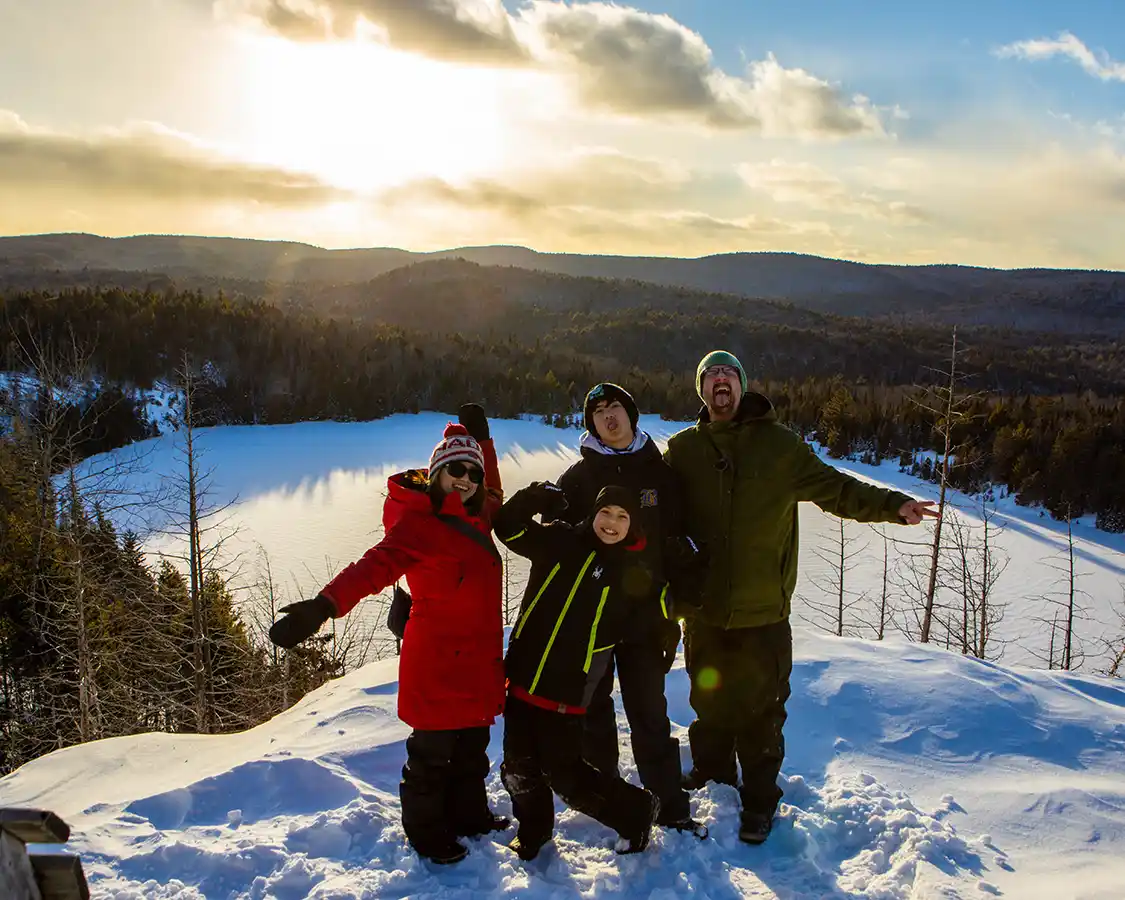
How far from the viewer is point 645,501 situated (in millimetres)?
2875

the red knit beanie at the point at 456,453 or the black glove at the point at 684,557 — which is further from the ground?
the red knit beanie at the point at 456,453

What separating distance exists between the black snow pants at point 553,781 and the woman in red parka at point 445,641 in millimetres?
139

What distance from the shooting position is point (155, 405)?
1118 inches

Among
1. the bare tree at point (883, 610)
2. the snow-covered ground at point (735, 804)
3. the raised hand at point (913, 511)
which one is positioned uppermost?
the raised hand at point (913, 511)

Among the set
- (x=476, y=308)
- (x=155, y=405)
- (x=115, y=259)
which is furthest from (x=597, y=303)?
(x=115, y=259)

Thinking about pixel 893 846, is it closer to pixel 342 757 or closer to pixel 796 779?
pixel 796 779

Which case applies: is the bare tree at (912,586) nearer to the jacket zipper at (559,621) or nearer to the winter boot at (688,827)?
the winter boot at (688,827)

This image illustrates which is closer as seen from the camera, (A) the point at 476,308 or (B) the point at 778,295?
(A) the point at 476,308

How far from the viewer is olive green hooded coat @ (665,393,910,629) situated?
3012mm

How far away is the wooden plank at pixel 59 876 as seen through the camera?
4.83 ft

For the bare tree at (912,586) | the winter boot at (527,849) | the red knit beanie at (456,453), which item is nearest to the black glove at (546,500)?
the red knit beanie at (456,453)

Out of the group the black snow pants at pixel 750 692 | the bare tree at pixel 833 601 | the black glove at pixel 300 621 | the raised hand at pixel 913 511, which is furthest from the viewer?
the bare tree at pixel 833 601

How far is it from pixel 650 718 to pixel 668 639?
1.04ft

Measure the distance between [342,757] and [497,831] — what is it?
39.0 inches
